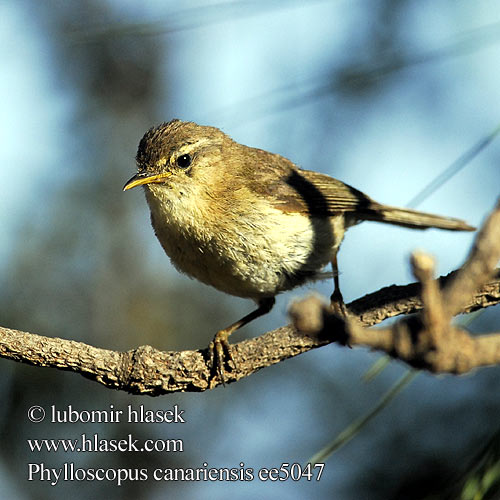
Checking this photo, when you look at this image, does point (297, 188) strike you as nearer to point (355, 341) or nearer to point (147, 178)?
point (147, 178)

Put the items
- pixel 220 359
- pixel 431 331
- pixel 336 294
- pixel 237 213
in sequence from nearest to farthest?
pixel 431 331
pixel 220 359
pixel 237 213
pixel 336 294

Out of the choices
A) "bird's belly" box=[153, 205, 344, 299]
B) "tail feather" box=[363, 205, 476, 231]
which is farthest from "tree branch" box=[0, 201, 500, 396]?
"tail feather" box=[363, 205, 476, 231]

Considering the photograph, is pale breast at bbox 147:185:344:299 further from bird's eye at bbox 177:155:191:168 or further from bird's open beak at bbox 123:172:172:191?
bird's eye at bbox 177:155:191:168

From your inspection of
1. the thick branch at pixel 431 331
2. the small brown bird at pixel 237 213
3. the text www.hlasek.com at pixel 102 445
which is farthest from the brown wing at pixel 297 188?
the thick branch at pixel 431 331

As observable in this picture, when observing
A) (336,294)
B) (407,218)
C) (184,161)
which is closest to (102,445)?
(336,294)

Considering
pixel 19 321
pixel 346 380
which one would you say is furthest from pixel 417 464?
pixel 19 321

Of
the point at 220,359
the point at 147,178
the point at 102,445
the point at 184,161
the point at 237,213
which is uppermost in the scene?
the point at 184,161

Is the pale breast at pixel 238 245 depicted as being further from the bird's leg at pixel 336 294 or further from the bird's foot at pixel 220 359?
the bird's foot at pixel 220 359
